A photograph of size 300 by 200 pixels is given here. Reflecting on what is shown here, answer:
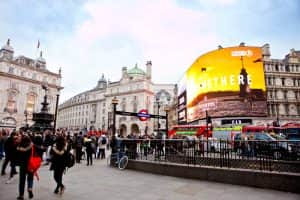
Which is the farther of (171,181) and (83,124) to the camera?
(83,124)

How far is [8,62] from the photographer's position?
193 ft

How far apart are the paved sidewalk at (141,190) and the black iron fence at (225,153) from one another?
4.58 ft

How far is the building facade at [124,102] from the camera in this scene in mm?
68312

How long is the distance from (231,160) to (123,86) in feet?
218

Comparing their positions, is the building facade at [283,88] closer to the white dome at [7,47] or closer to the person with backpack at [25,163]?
the person with backpack at [25,163]

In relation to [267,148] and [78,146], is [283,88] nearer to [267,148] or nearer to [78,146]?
[267,148]

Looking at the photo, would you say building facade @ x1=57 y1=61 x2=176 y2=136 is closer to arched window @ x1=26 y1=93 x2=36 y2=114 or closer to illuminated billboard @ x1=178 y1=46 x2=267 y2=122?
illuminated billboard @ x1=178 y1=46 x2=267 y2=122

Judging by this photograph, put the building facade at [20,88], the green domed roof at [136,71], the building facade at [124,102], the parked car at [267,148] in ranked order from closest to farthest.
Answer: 1. the parked car at [267,148]
2. the building facade at [20,88]
3. the building facade at [124,102]
4. the green domed roof at [136,71]

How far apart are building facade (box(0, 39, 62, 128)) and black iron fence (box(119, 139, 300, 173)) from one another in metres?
52.4

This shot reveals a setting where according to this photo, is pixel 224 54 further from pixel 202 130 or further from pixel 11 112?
pixel 11 112

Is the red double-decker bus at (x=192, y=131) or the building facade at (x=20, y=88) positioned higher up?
the building facade at (x=20, y=88)

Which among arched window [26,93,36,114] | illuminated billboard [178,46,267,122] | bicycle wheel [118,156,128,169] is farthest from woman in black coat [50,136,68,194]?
arched window [26,93,36,114]

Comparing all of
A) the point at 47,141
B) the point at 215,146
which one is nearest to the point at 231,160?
the point at 215,146

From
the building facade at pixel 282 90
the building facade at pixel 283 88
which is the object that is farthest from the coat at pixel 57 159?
the building facade at pixel 283 88
